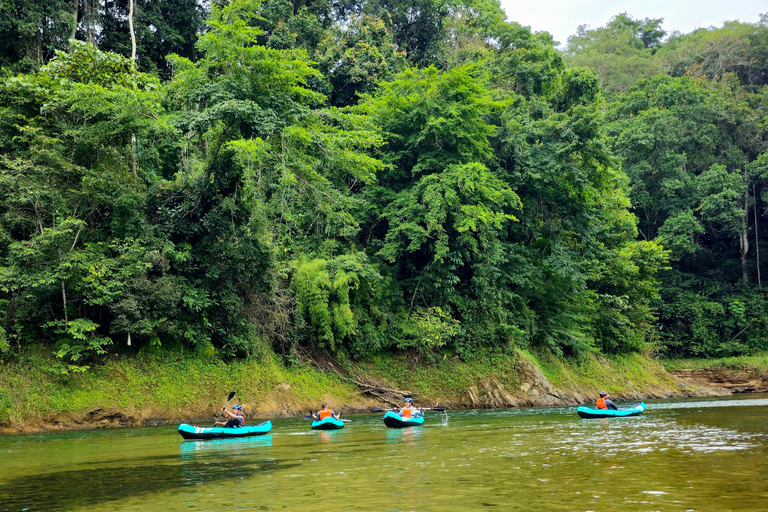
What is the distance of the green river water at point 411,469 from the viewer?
806cm

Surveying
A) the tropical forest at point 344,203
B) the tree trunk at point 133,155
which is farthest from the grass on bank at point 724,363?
the tree trunk at point 133,155

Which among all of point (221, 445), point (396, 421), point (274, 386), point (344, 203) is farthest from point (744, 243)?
point (221, 445)

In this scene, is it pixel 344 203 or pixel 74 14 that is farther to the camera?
pixel 74 14

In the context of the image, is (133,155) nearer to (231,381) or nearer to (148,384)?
(148,384)

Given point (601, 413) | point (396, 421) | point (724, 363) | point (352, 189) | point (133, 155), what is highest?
point (133, 155)

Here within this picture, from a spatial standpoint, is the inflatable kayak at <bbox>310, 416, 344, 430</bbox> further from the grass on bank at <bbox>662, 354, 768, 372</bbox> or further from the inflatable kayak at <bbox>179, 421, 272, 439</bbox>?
the grass on bank at <bbox>662, 354, 768, 372</bbox>

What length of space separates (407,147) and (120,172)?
43.8 feet

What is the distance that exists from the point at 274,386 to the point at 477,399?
9.08 meters

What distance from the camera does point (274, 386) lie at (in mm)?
24406

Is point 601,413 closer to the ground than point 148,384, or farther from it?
closer to the ground

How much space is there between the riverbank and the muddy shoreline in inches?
1.5

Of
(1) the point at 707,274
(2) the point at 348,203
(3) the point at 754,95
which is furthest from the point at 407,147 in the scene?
(3) the point at 754,95

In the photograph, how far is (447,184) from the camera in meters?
27.5

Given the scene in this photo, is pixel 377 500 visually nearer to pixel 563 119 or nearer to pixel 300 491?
pixel 300 491
